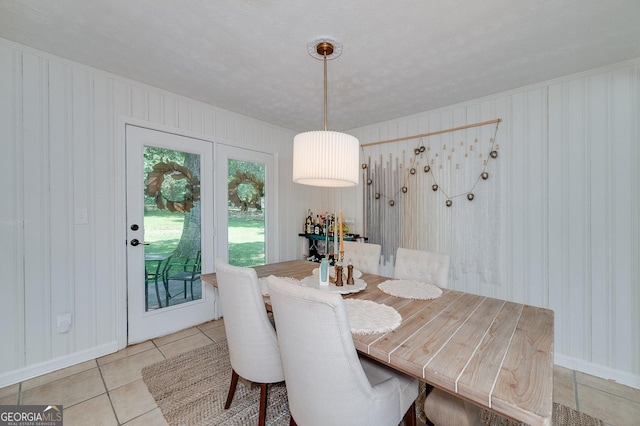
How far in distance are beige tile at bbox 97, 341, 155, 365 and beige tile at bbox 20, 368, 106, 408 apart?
184 mm

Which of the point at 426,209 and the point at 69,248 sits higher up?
the point at 426,209

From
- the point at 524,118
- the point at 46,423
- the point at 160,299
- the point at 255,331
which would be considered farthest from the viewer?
the point at 160,299

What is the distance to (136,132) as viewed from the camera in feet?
8.12

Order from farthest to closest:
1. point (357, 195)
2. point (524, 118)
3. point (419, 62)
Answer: point (357, 195)
point (524, 118)
point (419, 62)

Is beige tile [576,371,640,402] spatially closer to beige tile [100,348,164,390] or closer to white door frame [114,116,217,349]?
beige tile [100,348,164,390]

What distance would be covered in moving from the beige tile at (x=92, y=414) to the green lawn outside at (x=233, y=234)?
1.21 meters

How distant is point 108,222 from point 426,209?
9.97 ft

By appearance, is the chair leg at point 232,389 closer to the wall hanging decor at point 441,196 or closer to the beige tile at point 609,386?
the wall hanging decor at point 441,196

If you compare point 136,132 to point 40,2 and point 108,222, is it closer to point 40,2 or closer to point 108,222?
point 108,222

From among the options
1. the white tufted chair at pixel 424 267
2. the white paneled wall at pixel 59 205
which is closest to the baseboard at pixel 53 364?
the white paneled wall at pixel 59 205

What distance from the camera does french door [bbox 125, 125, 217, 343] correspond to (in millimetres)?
2486

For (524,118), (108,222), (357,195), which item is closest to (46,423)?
(108,222)

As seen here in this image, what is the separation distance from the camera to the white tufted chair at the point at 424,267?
1970 millimetres

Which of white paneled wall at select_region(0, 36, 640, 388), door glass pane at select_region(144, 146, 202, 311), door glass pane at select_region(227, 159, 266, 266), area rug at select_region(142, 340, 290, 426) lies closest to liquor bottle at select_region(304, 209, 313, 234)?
door glass pane at select_region(227, 159, 266, 266)
